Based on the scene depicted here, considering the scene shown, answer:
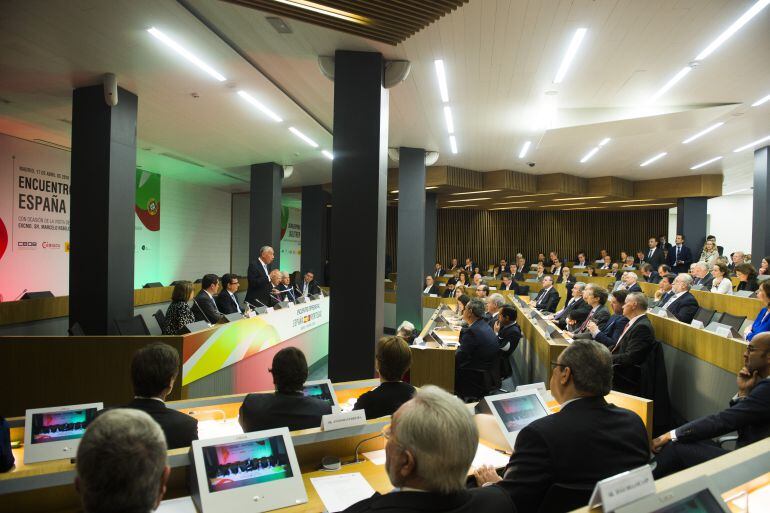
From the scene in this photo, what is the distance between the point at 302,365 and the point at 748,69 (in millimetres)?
6353

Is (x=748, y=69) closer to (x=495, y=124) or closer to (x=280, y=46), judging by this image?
(x=495, y=124)

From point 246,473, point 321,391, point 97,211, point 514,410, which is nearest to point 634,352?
point 514,410

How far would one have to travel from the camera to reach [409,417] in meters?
1.42

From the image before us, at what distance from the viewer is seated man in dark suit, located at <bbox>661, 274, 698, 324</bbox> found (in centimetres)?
627

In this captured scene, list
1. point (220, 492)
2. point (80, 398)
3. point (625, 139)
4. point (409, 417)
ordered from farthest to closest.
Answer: point (625, 139) < point (80, 398) < point (220, 492) < point (409, 417)

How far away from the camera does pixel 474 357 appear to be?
541 cm

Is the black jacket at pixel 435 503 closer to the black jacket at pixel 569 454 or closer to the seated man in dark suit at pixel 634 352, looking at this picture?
the black jacket at pixel 569 454

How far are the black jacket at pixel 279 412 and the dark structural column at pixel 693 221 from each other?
1496 cm

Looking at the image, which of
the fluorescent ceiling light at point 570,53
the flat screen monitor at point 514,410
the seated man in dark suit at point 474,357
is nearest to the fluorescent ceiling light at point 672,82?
the fluorescent ceiling light at point 570,53

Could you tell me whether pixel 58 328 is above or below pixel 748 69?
below

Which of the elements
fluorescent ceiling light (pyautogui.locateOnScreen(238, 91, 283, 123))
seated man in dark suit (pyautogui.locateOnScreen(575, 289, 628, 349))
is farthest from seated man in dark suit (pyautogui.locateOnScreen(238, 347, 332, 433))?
fluorescent ceiling light (pyautogui.locateOnScreen(238, 91, 283, 123))

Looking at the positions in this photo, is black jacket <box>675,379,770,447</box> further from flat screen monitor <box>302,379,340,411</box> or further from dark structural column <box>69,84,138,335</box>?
dark structural column <box>69,84,138,335</box>

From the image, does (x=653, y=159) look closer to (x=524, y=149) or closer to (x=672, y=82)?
(x=524, y=149)

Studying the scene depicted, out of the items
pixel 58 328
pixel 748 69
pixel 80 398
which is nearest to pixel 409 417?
pixel 80 398
